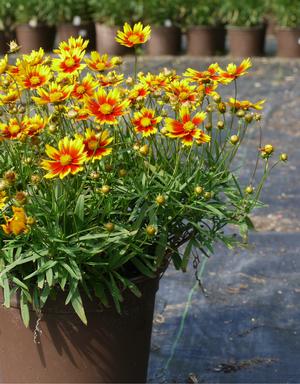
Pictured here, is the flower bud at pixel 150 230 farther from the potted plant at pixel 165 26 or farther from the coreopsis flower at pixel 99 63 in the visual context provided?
the potted plant at pixel 165 26

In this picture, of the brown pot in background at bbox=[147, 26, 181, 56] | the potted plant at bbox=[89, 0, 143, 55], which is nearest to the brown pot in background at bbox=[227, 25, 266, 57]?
the brown pot in background at bbox=[147, 26, 181, 56]

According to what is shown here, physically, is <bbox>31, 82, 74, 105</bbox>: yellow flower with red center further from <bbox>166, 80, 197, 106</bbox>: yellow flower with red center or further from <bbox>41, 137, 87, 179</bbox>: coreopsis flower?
<bbox>166, 80, 197, 106</bbox>: yellow flower with red center

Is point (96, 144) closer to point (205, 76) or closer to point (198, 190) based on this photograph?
point (198, 190)

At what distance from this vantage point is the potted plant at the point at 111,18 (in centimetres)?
713

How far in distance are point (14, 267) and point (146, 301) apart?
1.17 feet

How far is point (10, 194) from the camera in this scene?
1.78m

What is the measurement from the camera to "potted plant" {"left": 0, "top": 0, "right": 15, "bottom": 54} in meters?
7.29

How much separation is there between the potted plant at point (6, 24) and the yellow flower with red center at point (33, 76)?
5655 mm

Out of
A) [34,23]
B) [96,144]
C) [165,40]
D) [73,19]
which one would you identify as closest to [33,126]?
[96,144]

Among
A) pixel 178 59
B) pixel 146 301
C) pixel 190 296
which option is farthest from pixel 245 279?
pixel 178 59

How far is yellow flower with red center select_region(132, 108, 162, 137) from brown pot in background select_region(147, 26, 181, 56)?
18.1 feet

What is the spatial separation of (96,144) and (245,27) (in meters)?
5.75

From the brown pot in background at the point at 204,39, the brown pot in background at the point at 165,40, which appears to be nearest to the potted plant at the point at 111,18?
the brown pot in background at the point at 165,40

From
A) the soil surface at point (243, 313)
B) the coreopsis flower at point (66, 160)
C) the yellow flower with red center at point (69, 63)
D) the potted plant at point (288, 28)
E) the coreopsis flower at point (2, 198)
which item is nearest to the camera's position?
the coreopsis flower at point (66, 160)
